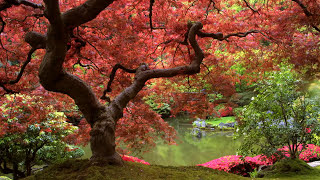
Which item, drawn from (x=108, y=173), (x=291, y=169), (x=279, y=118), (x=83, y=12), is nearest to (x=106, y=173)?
(x=108, y=173)

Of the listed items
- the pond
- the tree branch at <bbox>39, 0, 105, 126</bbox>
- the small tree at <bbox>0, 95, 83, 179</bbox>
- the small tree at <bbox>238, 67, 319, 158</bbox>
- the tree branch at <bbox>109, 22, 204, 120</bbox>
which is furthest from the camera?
the pond

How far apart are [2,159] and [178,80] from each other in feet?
14.4

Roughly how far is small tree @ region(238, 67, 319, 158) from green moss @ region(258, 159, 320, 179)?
22cm

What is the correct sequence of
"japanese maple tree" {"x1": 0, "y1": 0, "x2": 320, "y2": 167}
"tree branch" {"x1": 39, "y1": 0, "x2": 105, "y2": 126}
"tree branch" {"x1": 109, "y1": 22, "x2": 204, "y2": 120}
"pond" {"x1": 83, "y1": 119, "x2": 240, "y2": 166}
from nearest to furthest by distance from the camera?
"tree branch" {"x1": 39, "y1": 0, "x2": 105, "y2": 126}
"japanese maple tree" {"x1": 0, "y1": 0, "x2": 320, "y2": 167}
"tree branch" {"x1": 109, "y1": 22, "x2": 204, "y2": 120}
"pond" {"x1": 83, "y1": 119, "x2": 240, "y2": 166}

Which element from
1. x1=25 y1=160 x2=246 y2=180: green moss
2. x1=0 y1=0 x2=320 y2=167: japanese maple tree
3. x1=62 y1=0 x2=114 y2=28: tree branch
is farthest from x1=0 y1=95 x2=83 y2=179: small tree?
x1=62 y1=0 x2=114 y2=28: tree branch

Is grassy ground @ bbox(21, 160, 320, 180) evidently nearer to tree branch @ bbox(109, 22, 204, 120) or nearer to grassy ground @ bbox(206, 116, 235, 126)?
tree branch @ bbox(109, 22, 204, 120)

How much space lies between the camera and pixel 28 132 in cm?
502

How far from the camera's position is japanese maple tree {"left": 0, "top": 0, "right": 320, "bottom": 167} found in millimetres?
2340

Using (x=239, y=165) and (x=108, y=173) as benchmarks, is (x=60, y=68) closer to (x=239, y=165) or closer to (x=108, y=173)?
(x=108, y=173)

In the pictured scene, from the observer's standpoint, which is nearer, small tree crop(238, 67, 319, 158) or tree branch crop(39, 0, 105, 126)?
tree branch crop(39, 0, 105, 126)

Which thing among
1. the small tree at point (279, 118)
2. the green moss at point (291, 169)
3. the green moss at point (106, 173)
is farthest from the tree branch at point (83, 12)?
the green moss at point (291, 169)

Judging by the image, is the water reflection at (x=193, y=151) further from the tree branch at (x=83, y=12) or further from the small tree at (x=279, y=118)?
the tree branch at (x=83, y=12)

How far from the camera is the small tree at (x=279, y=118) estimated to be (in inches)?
136

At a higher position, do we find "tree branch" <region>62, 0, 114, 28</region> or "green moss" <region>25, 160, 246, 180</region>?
"tree branch" <region>62, 0, 114, 28</region>
